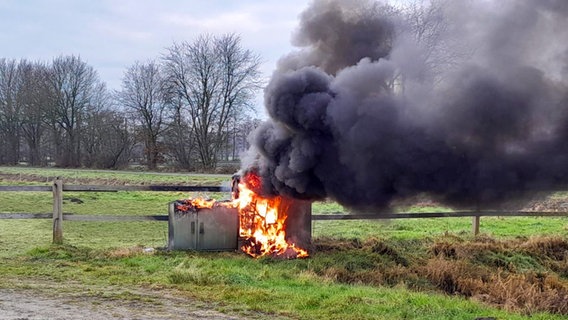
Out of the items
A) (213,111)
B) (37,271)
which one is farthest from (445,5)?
(213,111)

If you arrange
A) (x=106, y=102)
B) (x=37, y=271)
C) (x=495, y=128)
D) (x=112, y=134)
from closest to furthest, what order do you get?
(x=37, y=271) < (x=495, y=128) < (x=112, y=134) < (x=106, y=102)

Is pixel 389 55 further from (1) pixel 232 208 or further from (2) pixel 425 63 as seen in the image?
(1) pixel 232 208

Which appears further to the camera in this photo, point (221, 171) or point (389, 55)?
point (221, 171)

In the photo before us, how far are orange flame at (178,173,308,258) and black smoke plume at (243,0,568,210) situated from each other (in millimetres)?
365

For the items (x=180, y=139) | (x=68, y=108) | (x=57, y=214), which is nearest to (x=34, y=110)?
(x=68, y=108)

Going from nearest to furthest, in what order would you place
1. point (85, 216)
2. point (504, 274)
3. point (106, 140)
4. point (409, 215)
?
point (504, 274) < point (85, 216) < point (409, 215) < point (106, 140)

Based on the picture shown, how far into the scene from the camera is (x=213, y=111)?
144ft

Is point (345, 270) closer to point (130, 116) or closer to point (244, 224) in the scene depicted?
point (244, 224)

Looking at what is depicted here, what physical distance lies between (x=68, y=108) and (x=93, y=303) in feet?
167

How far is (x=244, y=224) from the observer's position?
10.8 metres

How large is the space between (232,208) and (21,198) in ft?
44.9

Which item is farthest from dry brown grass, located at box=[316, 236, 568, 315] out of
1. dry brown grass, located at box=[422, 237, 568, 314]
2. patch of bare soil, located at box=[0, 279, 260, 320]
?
patch of bare soil, located at box=[0, 279, 260, 320]

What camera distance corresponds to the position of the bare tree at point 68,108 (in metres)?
52.8

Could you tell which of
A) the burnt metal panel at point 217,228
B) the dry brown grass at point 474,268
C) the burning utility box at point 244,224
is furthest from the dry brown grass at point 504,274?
the burnt metal panel at point 217,228
